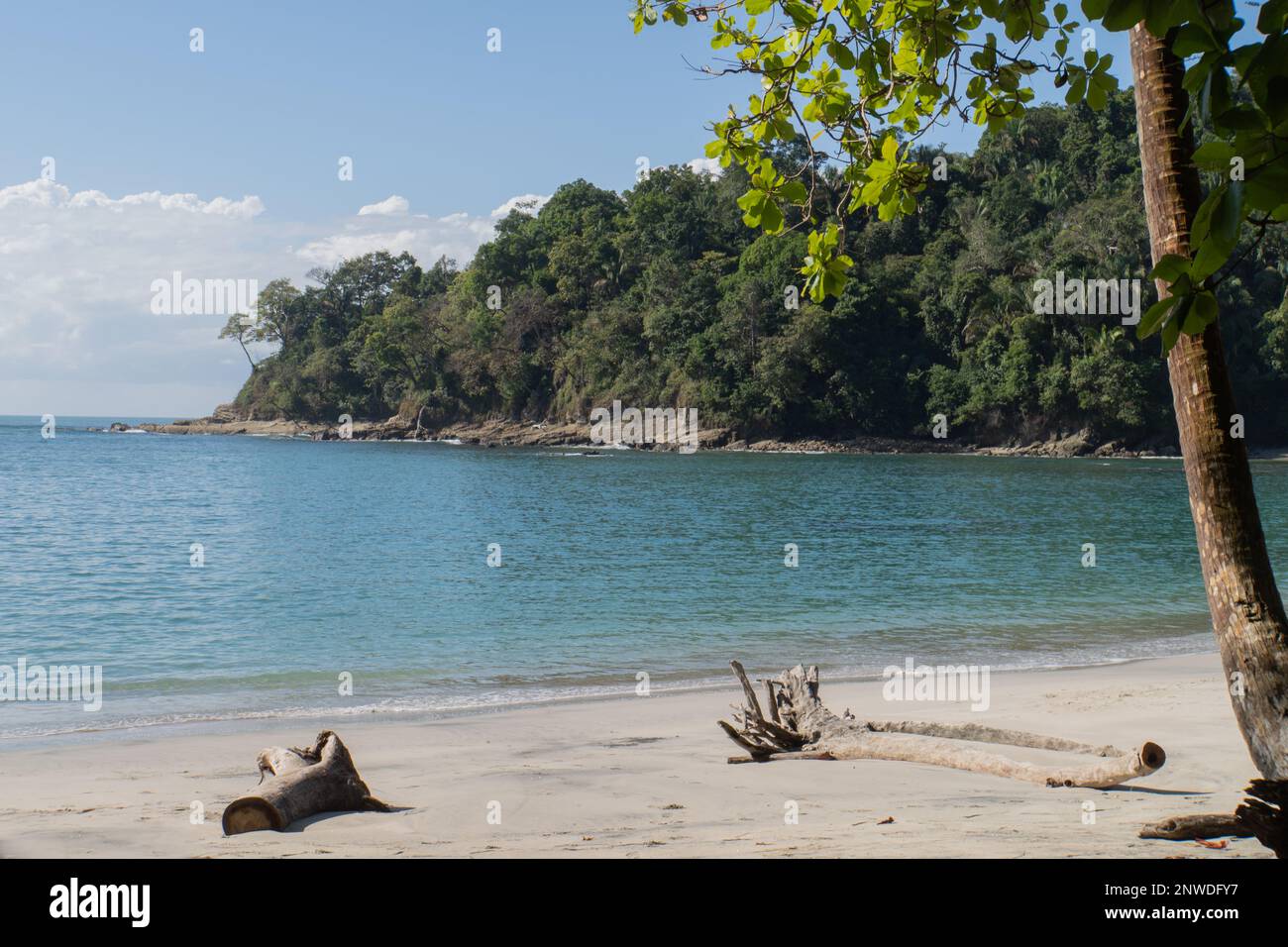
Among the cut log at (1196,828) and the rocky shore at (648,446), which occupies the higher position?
the rocky shore at (648,446)

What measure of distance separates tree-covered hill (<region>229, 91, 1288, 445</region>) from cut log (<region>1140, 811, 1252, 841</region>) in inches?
2672

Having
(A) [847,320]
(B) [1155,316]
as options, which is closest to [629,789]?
(B) [1155,316]

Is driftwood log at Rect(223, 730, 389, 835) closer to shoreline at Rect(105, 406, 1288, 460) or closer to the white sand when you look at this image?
the white sand

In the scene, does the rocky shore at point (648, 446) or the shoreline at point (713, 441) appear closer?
the shoreline at point (713, 441)

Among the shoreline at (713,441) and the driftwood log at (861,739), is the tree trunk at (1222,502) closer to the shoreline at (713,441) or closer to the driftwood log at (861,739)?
the driftwood log at (861,739)

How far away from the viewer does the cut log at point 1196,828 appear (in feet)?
14.7

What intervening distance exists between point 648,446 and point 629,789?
8394 centimetres

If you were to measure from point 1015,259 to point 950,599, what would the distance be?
68194 millimetres

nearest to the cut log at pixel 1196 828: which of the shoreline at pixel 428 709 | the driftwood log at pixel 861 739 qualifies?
the driftwood log at pixel 861 739

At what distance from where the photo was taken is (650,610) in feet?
60.7

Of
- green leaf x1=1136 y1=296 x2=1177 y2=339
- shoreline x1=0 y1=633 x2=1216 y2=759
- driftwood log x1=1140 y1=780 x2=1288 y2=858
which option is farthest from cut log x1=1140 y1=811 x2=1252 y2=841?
shoreline x1=0 y1=633 x2=1216 y2=759

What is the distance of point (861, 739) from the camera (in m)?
7.84

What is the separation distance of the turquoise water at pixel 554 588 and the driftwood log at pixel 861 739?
14.5 feet

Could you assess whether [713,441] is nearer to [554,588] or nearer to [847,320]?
[847,320]
